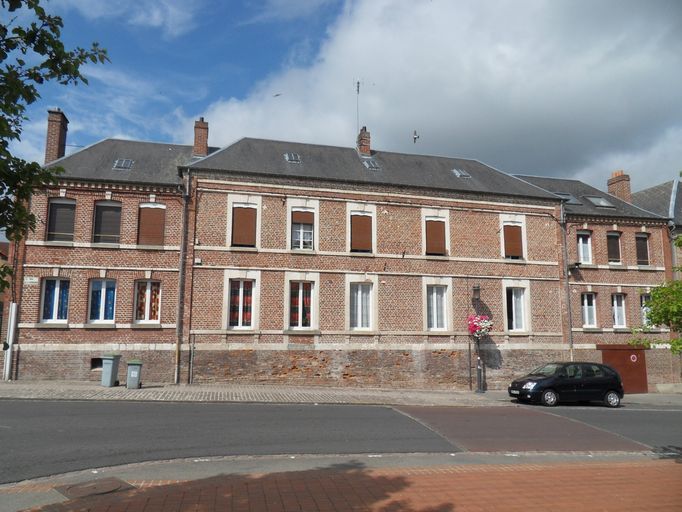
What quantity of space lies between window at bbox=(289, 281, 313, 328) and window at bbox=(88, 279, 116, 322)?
617 centimetres

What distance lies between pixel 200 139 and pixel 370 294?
9207 mm

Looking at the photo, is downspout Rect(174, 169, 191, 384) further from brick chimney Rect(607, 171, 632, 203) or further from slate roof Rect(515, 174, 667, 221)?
brick chimney Rect(607, 171, 632, 203)

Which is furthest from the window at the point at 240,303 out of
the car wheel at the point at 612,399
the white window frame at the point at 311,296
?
the car wheel at the point at 612,399

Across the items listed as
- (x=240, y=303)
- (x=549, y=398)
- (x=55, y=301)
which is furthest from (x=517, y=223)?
(x=55, y=301)

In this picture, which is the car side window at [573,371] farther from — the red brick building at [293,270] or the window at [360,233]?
the window at [360,233]

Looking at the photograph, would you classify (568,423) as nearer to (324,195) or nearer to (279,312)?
(279,312)

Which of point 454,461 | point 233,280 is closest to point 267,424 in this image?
point 454,461

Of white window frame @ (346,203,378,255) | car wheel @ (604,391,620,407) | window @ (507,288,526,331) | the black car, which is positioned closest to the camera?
the black car

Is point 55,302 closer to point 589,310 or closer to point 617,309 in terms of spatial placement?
point 589,310

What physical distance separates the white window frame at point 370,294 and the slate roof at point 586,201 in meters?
9.39

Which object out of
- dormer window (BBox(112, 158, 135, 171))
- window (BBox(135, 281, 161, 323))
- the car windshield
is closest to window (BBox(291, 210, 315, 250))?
window (BBox(135, 281, 161, 323))

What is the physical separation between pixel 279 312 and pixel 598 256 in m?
14.0

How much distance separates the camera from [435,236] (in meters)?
21.4

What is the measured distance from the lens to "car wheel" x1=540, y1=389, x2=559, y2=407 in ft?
55.6
